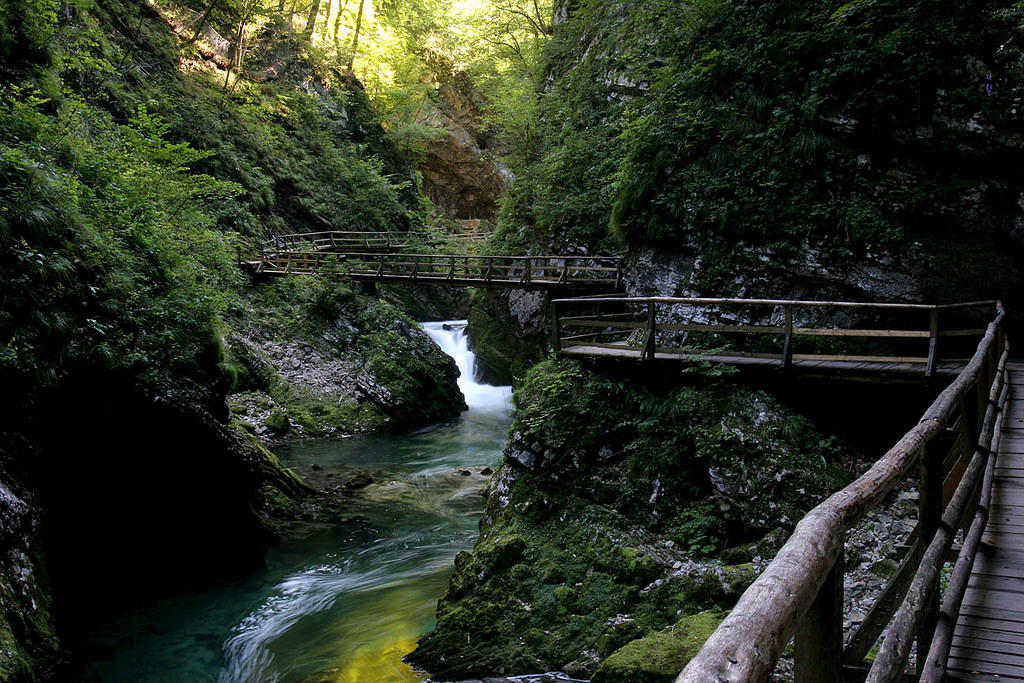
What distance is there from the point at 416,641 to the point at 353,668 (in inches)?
28.6

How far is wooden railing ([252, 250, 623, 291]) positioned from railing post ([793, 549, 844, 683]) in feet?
39.3

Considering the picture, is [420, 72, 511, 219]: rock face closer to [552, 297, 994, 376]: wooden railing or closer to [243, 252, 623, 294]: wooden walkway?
[243, 252, 623, 294]: wooden walkway

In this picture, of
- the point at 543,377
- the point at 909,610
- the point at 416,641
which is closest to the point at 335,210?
the point at 543,377

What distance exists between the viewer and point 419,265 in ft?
61.1

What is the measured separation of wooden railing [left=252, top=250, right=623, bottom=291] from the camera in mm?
13675

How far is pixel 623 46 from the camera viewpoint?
15.4 metres

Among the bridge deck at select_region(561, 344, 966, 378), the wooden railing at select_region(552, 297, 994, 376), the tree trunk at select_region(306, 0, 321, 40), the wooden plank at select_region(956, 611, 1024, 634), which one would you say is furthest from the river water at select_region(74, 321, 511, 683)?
the tree trunk at select_region(306, 0, 321, 40)

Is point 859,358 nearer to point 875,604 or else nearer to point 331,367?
point 875,604

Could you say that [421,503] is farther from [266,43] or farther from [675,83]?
[266,43]

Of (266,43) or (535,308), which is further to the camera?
(266,43)

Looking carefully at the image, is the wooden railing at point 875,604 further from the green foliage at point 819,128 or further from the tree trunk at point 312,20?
the tree trunk at point 312,20

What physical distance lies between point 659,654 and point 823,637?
12.8 feet

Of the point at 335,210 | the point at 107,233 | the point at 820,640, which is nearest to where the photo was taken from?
the point at 820,640

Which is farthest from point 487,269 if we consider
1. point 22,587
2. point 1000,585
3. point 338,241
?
point 1000,585
